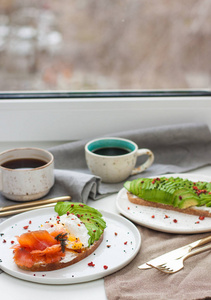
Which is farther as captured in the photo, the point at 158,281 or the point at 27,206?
the point at 27,206

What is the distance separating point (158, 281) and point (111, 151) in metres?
0.53

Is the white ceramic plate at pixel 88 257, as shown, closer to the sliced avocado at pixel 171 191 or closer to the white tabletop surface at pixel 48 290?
the white tabletop surface at pixel 48 290

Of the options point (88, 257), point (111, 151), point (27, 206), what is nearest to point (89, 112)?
point (111, 151)

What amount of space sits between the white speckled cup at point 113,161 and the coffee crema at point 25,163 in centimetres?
15

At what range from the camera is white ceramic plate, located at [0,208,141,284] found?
2.37 ft

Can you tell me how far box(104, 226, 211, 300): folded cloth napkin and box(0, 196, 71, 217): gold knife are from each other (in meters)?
0.28

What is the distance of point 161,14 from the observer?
139cm

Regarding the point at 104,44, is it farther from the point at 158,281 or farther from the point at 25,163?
the point at 158,281

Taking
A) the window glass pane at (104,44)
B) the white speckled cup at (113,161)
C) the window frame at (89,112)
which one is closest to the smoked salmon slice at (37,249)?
the white speckled cup at (113,161)

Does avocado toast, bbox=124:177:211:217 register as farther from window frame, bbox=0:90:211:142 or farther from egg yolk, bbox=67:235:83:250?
window frame, bbox=0:90:211:142

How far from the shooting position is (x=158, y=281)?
0.71 meters

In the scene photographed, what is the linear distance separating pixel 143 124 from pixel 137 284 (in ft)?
2.50

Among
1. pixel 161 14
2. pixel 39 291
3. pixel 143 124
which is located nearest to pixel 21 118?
pixel 143 124

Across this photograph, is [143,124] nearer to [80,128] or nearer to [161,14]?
[80,128]
